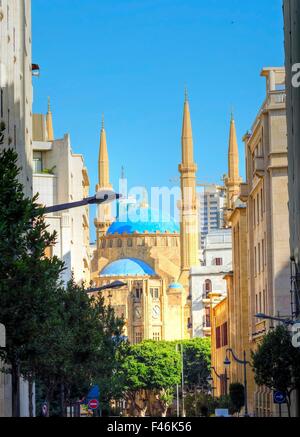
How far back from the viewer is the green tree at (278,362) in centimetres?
A: 5659

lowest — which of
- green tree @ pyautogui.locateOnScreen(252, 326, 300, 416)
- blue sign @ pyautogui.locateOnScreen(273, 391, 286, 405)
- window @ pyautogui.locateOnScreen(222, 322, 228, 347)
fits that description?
blue sign @ pyautogui.locateOnScreen(273, 391, 286, 405)

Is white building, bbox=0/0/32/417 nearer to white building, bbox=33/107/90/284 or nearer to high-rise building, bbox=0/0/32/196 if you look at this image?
high-rise building, bbox=0/0/32/196

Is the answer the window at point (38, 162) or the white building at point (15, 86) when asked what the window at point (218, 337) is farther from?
the white building at point (15, 86)

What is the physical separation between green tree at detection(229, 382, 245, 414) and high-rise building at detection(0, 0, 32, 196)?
28.2 meters

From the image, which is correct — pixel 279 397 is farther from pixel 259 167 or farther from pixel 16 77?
pixel 259 167

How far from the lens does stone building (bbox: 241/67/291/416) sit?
7031cm

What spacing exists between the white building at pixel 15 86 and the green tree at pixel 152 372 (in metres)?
114

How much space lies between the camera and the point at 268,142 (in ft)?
239

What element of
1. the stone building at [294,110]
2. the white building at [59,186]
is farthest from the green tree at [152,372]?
the stone building at [294,110]

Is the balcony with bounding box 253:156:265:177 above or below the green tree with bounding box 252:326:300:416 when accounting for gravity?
above

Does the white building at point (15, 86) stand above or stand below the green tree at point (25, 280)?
above

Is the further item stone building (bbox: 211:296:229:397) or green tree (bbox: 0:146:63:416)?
stone building (bbox: 211:296:229:397)

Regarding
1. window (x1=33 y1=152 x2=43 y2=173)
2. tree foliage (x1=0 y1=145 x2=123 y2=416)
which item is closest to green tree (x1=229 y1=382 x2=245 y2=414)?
window (x1=33 y1=152 x2=43 y2=173)

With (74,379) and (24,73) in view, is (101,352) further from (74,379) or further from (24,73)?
(24,73)
